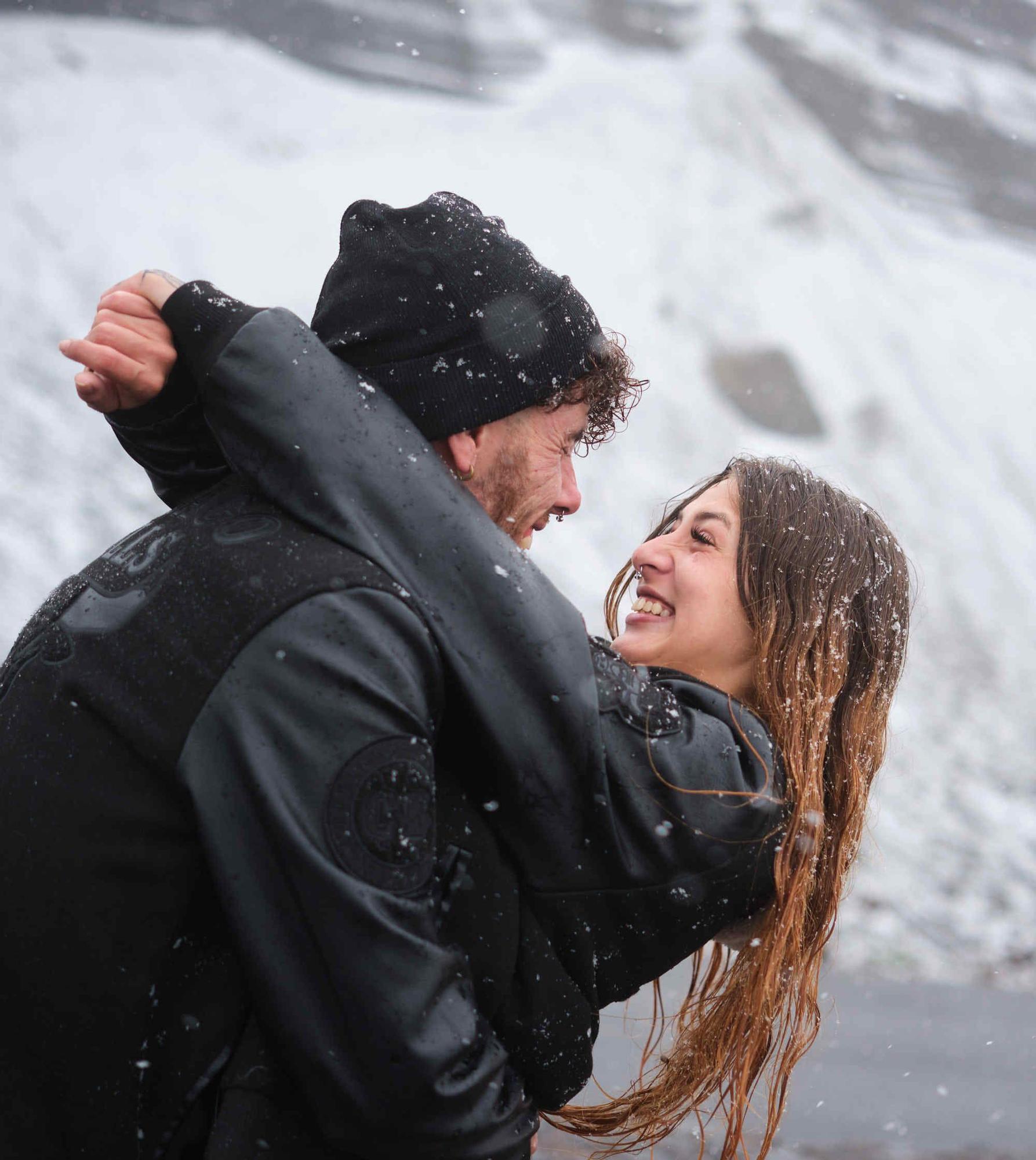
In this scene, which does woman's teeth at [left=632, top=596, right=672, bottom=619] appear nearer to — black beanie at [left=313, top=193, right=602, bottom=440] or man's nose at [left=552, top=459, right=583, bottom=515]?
man's nose at [left=552, top=459, right=583, bottom=515]

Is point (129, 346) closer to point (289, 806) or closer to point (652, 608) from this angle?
point (289, 806)

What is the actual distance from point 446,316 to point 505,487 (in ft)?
0.94

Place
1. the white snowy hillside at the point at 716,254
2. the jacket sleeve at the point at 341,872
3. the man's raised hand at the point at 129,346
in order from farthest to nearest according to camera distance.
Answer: the white snowy hillside at the point at 716,254, the man's raised hand at the point at 129,346, the jacket sleeve at the point at 341,872

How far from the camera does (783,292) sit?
15648 mm

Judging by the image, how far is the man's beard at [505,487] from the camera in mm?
1662

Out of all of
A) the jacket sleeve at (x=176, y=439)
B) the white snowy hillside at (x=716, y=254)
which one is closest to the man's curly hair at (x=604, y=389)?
the jacket sleeve at (x=176, y=439)

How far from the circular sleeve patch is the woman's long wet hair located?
2.36 ft

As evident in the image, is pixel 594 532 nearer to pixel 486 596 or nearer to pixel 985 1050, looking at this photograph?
pixel 985 1050

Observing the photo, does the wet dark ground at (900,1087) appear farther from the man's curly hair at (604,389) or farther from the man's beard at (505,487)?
the man's beard at (505,487)

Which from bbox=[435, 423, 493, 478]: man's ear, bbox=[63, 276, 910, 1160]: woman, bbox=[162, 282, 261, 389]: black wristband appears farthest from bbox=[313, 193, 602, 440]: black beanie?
Answer: bbox=[63, 276, 910, 1160]: woman

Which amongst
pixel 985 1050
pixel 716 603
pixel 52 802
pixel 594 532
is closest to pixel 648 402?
pixel 594 532

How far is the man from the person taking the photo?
1.18m

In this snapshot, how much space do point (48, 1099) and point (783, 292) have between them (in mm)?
15682

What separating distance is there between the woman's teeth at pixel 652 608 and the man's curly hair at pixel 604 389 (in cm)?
33
